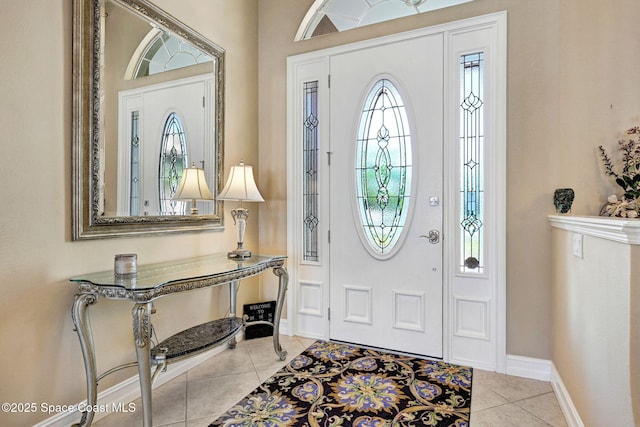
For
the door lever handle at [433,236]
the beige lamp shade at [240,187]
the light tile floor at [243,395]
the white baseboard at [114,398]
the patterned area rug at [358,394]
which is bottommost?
the light tile floor at [243,395]

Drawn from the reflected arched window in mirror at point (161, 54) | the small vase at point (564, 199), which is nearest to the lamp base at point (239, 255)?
the reflected arched window in mirror at point (161, 54)

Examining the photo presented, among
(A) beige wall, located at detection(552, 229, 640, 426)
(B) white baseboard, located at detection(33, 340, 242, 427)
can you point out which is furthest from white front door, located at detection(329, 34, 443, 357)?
(B) white baseboard, located at detection(33, 340, 242, 427)

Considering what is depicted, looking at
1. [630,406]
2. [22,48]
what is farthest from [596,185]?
[22,48]

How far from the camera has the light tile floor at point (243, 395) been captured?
1.99 meters

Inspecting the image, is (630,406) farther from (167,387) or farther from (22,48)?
(22,48)

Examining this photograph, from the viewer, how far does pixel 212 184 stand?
9.47 feet

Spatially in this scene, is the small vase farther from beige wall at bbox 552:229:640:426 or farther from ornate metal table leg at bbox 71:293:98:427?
ornate metal table leg at bbox 71:293:98:427

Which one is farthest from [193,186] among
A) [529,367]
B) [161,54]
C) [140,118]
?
[529,367]

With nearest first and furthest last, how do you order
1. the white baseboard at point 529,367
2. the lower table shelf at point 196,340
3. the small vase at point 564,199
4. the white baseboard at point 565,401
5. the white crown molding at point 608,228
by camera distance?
the white crown molding at point 608,228 → the white baseboard at point 565,401 → the lower table shelf at point 196,340 → the small vase at point 564,199 → the white baseboard at point 529,367

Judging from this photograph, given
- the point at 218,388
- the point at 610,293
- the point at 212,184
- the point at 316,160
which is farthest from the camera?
the point at 316,160

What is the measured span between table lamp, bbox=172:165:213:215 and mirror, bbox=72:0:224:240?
1.5 inches

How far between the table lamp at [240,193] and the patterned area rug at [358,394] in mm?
956

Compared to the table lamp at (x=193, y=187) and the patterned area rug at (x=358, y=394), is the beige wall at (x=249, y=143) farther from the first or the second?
the patterned area rug at (x=358, y=394)

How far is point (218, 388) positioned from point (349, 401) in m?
0.88
